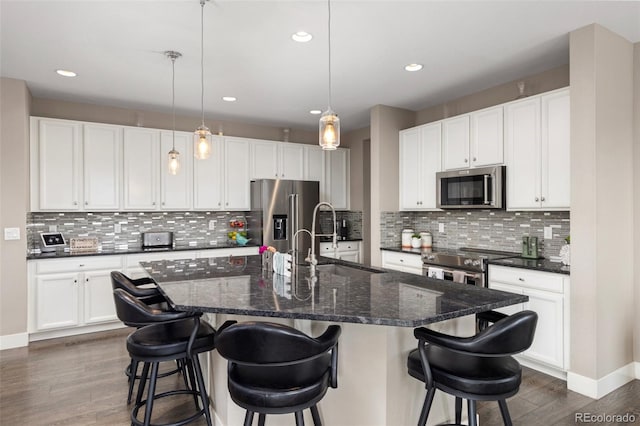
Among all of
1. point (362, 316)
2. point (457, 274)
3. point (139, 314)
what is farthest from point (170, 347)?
point (457, 274)

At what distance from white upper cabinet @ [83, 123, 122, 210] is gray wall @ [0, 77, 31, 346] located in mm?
639

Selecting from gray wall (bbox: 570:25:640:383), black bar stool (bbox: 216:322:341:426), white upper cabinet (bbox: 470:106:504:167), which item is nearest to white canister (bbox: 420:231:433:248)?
white upper cabinet (bbox: 470:106:504:167)

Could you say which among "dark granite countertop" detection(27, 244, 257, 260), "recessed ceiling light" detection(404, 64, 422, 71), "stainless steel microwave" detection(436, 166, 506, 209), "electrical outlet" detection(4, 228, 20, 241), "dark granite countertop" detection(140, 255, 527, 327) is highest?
A: "recessed ceiling light" detection(404, 64, 422, 71)

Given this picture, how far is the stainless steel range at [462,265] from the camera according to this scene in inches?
140

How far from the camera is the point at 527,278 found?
320 cm

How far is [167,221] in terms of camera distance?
17.0 ft

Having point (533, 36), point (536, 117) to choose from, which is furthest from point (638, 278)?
point (533, 36)

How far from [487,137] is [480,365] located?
277 cm

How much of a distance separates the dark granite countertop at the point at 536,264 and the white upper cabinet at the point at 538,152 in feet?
1.59

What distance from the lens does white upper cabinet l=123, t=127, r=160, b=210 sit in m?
4.69

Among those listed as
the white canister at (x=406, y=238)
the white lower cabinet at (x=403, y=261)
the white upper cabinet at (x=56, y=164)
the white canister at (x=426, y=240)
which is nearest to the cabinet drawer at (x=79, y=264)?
the white upper cabinet at (x=56, y=164)

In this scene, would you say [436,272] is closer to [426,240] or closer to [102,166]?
[426,240]

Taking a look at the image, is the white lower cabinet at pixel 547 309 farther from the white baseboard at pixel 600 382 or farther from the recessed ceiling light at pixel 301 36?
the recessed ceiling light at pixel 301 36

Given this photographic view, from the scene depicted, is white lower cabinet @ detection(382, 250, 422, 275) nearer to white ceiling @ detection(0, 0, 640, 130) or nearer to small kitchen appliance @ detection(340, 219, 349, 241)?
small kitchen appliance @ detection(340, 219, 349, 241)
